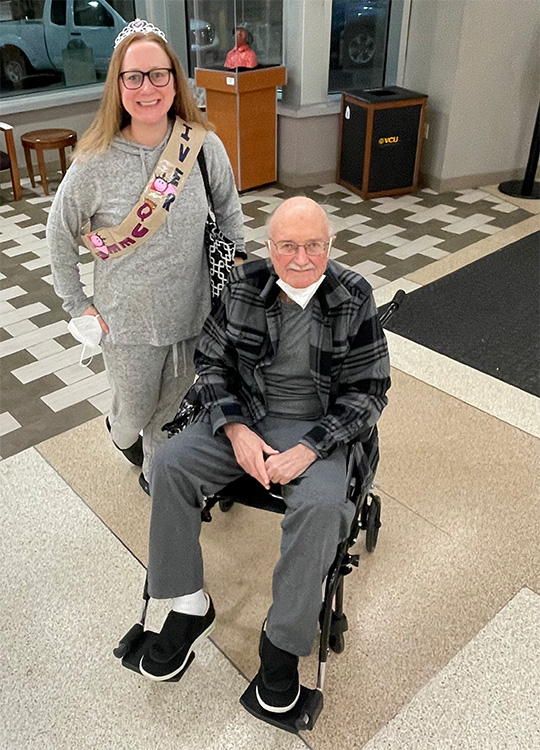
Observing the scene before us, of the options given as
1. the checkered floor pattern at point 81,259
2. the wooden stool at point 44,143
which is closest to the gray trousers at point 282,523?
the checkered floor pattern at point 81,259

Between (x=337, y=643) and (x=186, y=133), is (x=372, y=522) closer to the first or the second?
(x=337, y=643)

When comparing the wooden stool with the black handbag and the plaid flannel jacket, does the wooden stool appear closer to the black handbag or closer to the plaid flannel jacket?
the black handbag

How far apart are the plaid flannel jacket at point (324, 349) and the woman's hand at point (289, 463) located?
0.08ft

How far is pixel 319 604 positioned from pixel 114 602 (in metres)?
0.71

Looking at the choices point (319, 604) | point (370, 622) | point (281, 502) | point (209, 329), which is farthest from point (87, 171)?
point (370, 622)

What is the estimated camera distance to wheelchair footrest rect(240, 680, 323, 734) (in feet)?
4.98

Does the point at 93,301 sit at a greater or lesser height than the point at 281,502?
greater

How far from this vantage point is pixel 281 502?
5.31ft

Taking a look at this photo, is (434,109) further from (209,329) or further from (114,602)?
(114,602)

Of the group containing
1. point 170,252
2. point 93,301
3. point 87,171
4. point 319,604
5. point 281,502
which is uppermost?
point 87,171

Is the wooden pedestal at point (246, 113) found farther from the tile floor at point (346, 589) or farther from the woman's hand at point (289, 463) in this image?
the woman's hand at point (289, 463)

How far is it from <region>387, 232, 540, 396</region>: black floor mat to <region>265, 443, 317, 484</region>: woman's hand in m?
1.67

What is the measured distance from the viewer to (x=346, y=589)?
77.4 inches

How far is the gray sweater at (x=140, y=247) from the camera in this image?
1.69 m
